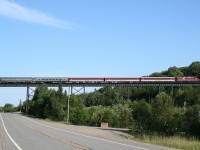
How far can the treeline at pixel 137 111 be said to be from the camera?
133 ft

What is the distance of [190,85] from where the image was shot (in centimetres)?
10550

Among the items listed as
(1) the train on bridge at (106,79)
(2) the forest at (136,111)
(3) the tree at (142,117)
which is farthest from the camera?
(1) the train on bridge at (106,79)

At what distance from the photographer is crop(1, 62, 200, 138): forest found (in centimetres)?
4056

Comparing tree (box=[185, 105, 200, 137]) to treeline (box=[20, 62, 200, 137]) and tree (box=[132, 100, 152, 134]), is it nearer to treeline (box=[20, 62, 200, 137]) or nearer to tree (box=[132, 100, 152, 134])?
treeline (box=[20, 62, 200, 137])

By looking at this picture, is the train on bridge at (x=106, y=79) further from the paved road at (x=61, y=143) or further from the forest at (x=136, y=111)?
the paved road at (x=61, y=143)

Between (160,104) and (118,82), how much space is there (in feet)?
203

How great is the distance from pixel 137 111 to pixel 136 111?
0.78ft

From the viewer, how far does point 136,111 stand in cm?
4519

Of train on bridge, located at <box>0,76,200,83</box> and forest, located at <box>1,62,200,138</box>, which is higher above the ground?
train on bridge, located at <box>0,76,200,83</box>

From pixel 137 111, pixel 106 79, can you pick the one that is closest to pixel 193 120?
pixel 137 111

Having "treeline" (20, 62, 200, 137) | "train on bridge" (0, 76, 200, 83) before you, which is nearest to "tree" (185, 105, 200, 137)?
"treeline" (20, 62, 200, 137)

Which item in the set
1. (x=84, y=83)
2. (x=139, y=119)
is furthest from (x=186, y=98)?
(x=139, y=119)

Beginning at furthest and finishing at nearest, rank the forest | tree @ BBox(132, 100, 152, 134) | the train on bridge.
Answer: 1. the train on bridge
2. tree @ BBox(132, 100, 152, 134)
3. the forest

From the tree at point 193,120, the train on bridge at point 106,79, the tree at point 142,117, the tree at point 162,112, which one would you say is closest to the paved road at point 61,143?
the tree at point 193,120
